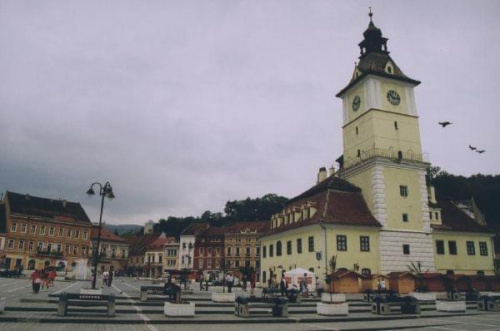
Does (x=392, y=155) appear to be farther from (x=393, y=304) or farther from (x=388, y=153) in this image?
(x=393, y=304)

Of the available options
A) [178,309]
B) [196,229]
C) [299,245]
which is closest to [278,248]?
[299,245]

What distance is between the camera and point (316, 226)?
35250 millimetres

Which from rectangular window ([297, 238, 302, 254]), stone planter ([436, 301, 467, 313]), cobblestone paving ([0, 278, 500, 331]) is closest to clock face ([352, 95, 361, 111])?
rectangular window ([297, 238, 302, 254])

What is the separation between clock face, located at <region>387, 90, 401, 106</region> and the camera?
1624 inches

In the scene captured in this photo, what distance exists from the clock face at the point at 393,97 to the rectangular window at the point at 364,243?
1531cm

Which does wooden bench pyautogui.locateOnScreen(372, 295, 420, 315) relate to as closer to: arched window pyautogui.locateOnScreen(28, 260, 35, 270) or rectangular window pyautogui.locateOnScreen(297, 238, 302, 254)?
rectangular window pyautogui.locateOnScreen(297, 238, 302, 254)

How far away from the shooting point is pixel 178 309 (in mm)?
16297

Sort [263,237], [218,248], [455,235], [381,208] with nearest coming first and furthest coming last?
[381,208] < [455,235] < [263,237] < [218,248]

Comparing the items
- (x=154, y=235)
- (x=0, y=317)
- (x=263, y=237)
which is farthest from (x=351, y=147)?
(x=154, y=235)

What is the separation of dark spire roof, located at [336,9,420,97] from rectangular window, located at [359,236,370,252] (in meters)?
17.4

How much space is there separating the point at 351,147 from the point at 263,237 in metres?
15.5

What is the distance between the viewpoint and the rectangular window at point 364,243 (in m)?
35.5

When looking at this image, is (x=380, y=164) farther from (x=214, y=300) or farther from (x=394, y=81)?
(x=214, y=300)

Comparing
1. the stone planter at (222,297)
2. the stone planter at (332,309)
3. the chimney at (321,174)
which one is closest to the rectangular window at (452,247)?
the chimney at (321,174)
